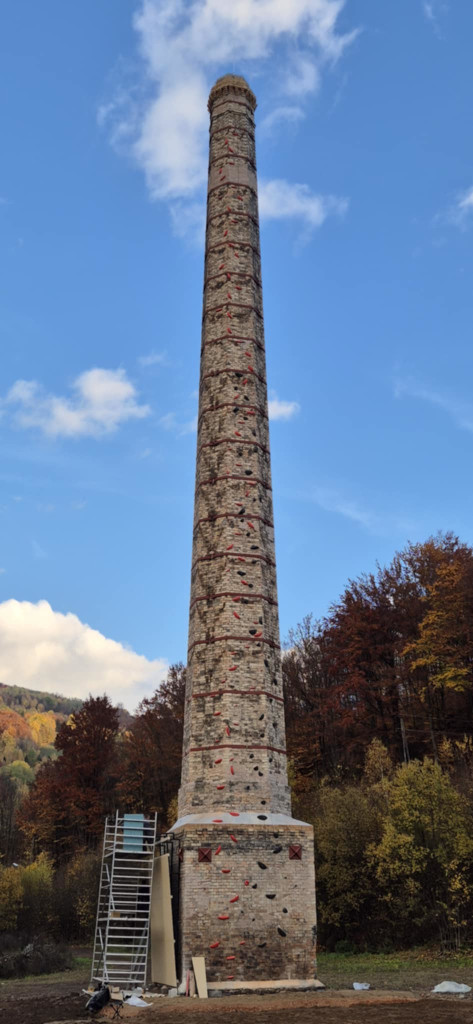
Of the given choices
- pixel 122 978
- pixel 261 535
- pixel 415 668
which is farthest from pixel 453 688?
→ pixel 122 978

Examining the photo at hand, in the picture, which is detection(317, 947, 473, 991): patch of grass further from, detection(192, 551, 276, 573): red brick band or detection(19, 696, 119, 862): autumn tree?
detection(19, 696, 119, 862): autumn tree

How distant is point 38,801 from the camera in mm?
40938

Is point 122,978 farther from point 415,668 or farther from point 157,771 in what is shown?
point 157,771

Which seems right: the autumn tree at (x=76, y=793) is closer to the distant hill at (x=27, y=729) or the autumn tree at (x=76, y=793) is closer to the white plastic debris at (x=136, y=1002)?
the distant hill at (x=27, y=729)

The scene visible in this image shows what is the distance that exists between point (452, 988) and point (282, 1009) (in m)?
3.55

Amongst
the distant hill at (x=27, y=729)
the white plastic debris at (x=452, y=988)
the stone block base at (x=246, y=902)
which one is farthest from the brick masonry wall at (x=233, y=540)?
the distant hill at (x=27, y=729)

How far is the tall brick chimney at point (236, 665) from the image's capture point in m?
15.4

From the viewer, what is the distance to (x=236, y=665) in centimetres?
1772

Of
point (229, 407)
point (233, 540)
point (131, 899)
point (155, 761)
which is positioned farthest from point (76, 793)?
point (229, 407)

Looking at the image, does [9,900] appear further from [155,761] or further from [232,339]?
[232,339]

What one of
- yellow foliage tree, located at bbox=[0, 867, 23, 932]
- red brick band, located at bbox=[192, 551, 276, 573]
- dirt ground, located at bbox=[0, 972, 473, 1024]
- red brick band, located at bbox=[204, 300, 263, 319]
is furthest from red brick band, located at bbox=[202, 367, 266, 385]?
yellow foliage tree, located at bbox=[0, 867, 23, 932]

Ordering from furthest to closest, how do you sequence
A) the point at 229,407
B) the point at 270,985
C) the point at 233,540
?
the point at 229,407 < the point at 233,540 < the point at 270,985

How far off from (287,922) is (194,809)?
110 inches

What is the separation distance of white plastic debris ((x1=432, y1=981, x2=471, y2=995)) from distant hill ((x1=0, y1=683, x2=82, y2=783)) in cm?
5140
